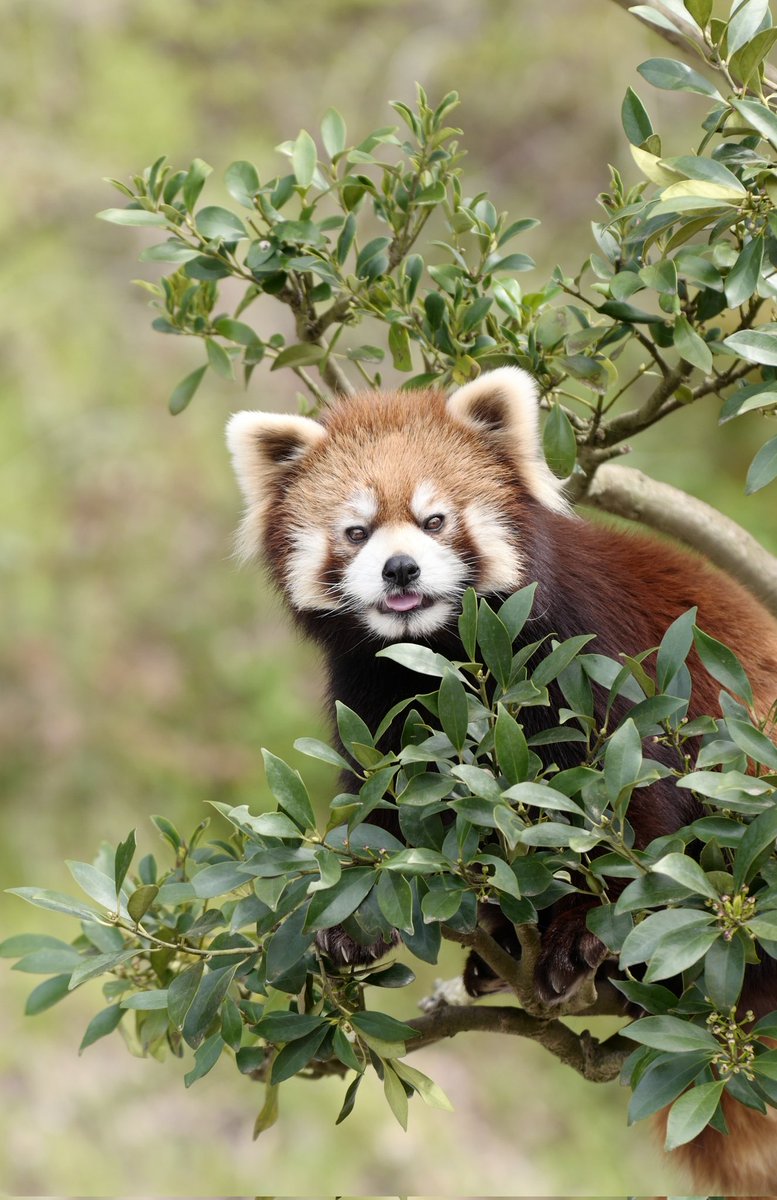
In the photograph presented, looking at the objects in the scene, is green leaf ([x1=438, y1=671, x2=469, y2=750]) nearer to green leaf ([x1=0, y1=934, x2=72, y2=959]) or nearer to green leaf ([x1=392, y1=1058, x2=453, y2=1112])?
green leaf ([x1=392, y1=1058, x2=453, y2=1112])

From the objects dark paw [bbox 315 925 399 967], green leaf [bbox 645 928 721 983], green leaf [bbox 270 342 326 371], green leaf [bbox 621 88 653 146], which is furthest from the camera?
green leaf [bbox 270 342 326 371]

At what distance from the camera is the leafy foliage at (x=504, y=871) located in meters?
1.00

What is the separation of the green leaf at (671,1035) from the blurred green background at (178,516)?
271cm

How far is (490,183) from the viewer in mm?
5129

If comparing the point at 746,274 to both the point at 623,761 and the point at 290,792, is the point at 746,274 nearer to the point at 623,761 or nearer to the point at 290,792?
the point at 623,761

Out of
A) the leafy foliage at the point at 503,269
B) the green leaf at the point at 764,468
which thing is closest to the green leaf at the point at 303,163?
the leafy foliage at the point at 503,269

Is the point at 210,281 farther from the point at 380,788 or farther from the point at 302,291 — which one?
the point at 380,788

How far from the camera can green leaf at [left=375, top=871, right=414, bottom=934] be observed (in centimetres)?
106

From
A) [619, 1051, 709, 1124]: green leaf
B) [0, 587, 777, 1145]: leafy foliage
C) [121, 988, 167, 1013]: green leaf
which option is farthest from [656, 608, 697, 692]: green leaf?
[121, 988, 167, 1013]: green leaf

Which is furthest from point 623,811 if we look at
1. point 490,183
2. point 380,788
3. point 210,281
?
point 490,183

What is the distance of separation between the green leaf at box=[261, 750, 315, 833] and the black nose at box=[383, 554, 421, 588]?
0.35m

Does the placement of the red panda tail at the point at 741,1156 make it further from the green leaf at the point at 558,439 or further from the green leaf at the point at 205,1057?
the green leaf at the point at 558,439

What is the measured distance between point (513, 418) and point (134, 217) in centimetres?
52

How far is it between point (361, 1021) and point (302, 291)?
917mm
